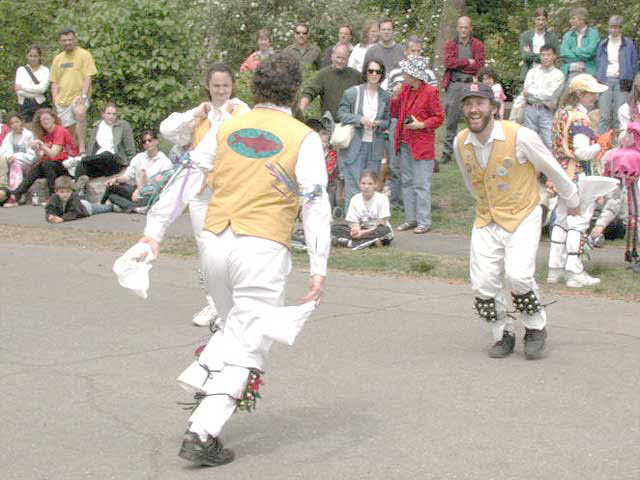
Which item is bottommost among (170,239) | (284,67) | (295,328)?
(170,239)

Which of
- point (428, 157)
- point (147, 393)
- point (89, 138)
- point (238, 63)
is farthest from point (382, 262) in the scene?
point (238, 63)

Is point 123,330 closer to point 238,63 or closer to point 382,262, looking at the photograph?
point 382,262

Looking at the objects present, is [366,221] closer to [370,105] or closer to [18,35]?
[370,105]

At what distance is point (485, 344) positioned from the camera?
796cm

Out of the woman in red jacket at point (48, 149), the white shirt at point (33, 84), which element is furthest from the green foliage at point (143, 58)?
the woman in red jacket at point (48, 149)

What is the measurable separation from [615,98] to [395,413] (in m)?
10.3

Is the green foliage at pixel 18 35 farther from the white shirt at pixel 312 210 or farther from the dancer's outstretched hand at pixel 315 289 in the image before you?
the dancer's outstretched hand at pixel 315 289

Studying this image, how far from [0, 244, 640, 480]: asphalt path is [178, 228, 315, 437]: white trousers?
1.11 ft

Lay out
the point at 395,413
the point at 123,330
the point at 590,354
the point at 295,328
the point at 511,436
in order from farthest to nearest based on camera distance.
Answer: the point at 123,330 < the point at 590,354 < the point at 395,413 < the point at 511,436 < the point at 295,328

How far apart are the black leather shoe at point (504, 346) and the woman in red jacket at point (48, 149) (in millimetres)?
9432

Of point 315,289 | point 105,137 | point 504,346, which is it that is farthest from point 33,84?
point 315,289

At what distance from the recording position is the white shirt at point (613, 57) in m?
15.2

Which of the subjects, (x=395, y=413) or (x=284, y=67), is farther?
(x=395, y=413)

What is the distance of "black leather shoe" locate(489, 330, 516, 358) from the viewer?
7.56 m
